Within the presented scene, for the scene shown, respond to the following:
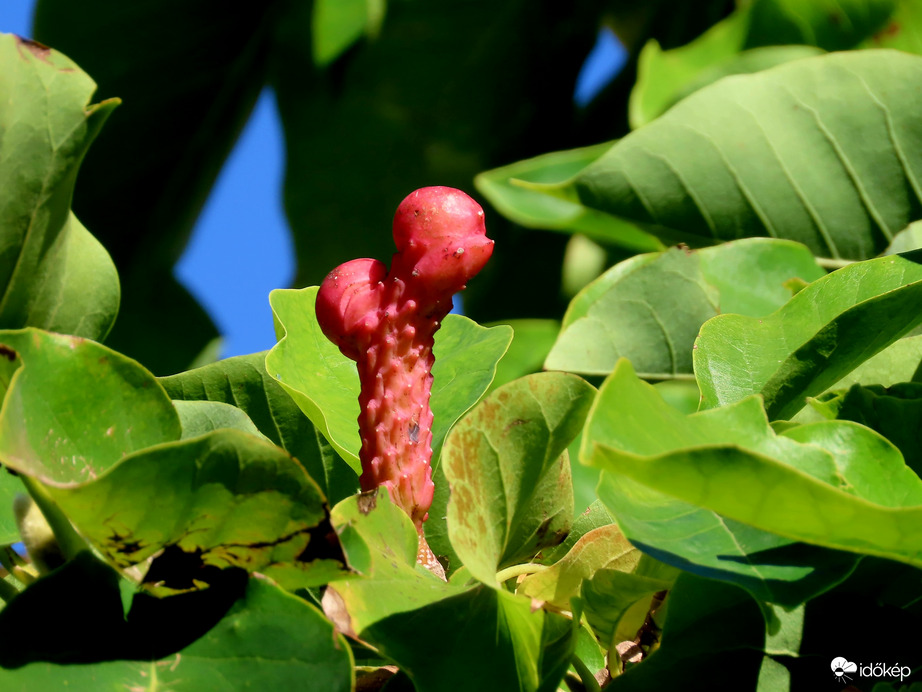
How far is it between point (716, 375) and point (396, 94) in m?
2.04

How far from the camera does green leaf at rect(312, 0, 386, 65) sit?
231cm

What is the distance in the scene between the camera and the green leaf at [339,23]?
2.31 metres

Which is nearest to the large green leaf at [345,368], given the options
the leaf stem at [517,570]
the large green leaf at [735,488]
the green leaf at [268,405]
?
the green leaf at [268,405]

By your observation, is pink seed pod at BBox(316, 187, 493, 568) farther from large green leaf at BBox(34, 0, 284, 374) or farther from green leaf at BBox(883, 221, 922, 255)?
large green leaf at BBox(34, 0, 284, 374)

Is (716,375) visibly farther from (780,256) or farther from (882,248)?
(882,248)

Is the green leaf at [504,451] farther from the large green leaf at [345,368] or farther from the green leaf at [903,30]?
the green leaf at [903,30]

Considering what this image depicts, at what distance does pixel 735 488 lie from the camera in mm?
361

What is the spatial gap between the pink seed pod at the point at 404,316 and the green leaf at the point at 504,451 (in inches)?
2.4

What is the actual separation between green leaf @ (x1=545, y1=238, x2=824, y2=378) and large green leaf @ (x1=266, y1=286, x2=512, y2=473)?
113 mm

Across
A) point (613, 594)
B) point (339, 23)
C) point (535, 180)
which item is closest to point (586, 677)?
point (613, 594)

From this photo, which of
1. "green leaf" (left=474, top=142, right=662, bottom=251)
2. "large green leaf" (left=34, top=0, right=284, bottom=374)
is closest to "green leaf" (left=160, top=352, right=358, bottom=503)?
"green leaf" (left=474, top=142, right=662, bottom=251)

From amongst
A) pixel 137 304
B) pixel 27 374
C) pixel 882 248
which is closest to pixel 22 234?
pixel 27 374

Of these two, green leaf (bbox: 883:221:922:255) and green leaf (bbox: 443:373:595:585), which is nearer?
green leaf (bbox: 443:373:595:585)

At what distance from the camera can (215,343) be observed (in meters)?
2.12
